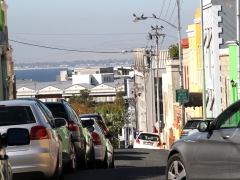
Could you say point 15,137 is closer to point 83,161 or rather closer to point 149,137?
point 83,161

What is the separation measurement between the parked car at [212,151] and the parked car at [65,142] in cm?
317

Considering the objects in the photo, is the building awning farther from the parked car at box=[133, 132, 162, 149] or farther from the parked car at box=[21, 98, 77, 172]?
the parked car at box=[21, 98, 77, 172]

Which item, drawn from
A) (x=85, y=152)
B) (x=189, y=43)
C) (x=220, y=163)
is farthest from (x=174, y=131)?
(x=220, y=163)

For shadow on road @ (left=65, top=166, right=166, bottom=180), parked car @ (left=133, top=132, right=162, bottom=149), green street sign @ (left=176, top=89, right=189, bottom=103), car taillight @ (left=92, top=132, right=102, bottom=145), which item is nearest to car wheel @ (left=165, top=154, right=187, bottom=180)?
shadow on road @ (left=65, top=166, right=166, bottom=180)

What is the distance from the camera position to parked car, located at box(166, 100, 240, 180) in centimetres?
916

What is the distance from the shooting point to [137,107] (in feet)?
353

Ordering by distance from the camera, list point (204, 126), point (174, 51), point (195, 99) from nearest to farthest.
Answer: point (204, 126) → point (195, 99) → point (174, 51)

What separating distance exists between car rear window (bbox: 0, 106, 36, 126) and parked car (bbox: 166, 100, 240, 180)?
255cm

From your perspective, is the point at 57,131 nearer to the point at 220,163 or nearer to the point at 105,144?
the point at 220,163

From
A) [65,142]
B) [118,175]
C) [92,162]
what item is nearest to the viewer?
[65,142]

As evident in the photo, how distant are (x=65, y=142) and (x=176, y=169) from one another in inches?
184

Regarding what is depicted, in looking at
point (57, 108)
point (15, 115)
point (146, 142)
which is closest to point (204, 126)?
point (15, 115)

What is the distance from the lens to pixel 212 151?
31.8 ft

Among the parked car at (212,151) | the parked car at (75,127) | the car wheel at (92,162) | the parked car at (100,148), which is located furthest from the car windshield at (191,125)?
the parked car at (212,151)
